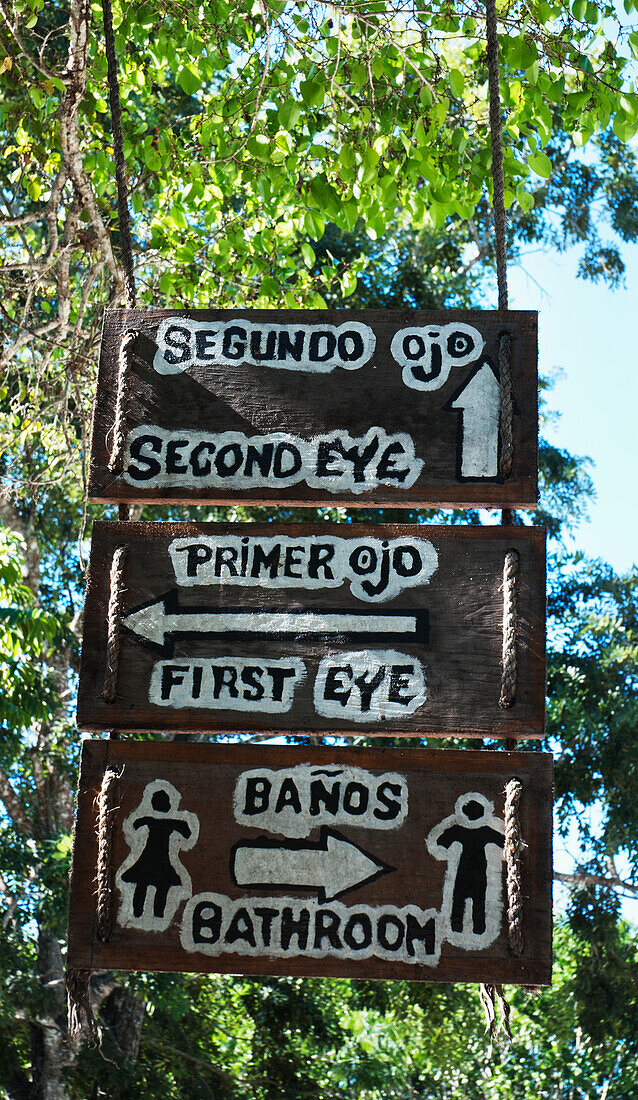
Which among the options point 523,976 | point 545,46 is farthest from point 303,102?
point 523,976

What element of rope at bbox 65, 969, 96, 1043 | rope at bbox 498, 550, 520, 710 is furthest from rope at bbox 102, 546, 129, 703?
rope at bbox 498, 550, 520, 710

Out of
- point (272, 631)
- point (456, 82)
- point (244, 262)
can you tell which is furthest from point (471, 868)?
point (244, 262)

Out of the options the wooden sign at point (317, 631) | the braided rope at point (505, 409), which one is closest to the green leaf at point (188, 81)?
the braided rope at point (505, 409)

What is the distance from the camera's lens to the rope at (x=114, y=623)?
2.14m

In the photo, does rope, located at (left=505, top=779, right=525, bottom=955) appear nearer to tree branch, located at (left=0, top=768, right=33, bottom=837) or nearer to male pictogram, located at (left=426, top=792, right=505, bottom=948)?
male pictogram, located at (left=426, top=792, right=505, bottom=948)

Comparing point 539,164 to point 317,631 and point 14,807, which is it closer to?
point 317,631

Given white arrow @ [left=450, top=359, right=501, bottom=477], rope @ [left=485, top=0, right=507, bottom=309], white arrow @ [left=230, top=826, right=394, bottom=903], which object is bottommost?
white arrow @ [left=230, top=826, right=394, bottom=903]

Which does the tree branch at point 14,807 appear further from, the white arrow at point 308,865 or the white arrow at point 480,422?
the white arrow at point 480,422

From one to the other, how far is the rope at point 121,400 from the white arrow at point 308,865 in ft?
2.81

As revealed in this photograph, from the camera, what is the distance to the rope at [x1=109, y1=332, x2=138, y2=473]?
7.50 ft

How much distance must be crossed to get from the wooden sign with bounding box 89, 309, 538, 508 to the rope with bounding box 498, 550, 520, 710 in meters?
0.14

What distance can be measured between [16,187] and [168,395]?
2974 millimetres

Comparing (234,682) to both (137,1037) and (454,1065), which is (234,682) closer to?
(137,1037)

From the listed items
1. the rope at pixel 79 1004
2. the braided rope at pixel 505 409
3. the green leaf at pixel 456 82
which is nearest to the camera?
the rope at pixel 79 1004
